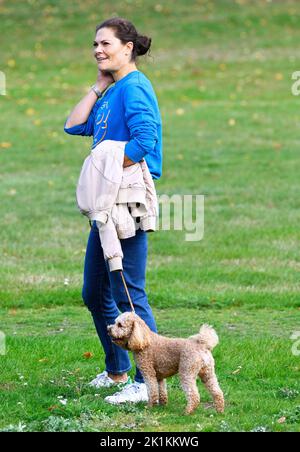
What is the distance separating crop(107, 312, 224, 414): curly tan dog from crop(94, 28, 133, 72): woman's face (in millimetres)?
1436

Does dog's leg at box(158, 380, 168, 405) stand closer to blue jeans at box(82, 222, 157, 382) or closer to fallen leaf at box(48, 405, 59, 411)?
blue jeans at box(82, 222, 157, 382)

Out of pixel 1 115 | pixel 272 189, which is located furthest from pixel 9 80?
pixel 272 189

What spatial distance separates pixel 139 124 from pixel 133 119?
5 cm

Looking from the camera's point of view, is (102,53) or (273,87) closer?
(102,53)

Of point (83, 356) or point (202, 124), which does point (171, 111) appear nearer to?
point (202, 124)

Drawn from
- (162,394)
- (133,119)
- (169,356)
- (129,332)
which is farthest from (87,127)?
(162,394)

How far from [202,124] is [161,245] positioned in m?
7.34

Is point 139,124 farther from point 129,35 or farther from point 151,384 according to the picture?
point 151,384

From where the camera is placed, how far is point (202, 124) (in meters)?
17.4

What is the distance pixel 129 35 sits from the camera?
5.66 m

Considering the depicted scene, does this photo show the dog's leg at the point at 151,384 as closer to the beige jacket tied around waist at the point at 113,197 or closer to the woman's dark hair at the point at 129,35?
the beige jacket tied around waist at the point at 113,197

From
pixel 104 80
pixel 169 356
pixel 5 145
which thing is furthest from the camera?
pixel 5 145

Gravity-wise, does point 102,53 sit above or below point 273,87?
below

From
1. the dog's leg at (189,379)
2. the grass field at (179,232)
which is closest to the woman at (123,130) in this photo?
the dog's leg at (189,379)
